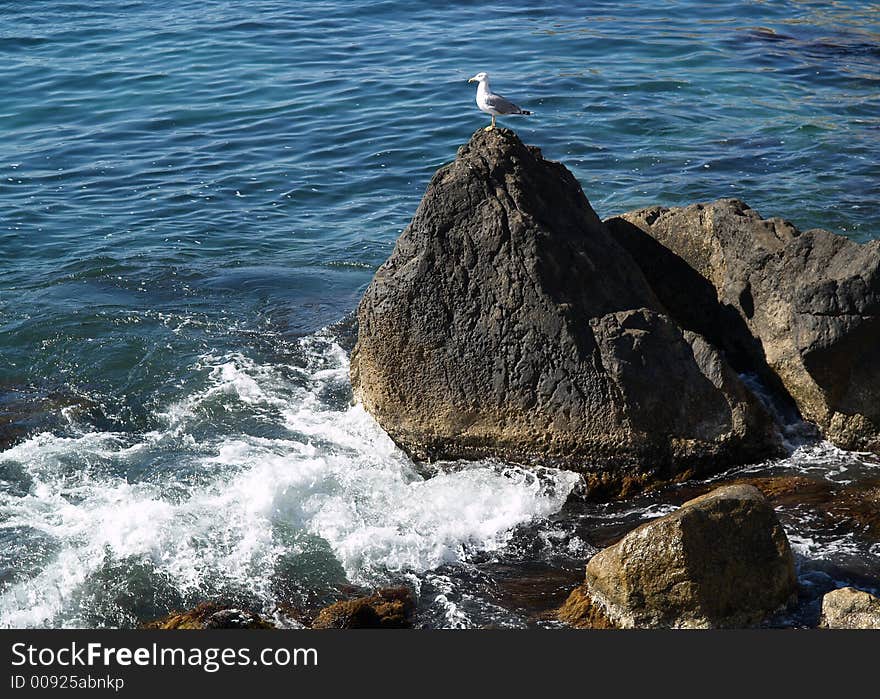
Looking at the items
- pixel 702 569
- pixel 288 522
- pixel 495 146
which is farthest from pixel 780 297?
pixel 288 522

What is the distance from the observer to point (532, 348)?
8.57m

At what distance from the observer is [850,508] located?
801cm

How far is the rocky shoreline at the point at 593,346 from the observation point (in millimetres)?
8383

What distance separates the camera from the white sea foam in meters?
7.91

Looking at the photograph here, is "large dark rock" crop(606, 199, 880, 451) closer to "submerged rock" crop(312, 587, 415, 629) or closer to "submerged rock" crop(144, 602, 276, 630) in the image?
"submerged rock" crop(312, 587, 415, 629)

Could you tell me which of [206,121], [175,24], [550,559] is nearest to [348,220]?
[206,121]

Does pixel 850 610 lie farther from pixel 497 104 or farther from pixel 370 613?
pixel 497 104

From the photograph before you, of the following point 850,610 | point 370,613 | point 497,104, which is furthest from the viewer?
point 497,104

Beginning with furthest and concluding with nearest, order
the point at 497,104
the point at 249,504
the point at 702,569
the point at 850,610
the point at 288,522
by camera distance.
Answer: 1. the point at 497,104
2. the point at 249,504
3. the point at 288,522
4. the point at 702,569
5. the point at 850,610

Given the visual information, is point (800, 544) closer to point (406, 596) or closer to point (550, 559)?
point (550, 559)

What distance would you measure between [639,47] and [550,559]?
1668 centimetres

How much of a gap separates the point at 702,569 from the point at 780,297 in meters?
3.09

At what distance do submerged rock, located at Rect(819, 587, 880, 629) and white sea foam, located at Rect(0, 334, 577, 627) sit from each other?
7.22 feet

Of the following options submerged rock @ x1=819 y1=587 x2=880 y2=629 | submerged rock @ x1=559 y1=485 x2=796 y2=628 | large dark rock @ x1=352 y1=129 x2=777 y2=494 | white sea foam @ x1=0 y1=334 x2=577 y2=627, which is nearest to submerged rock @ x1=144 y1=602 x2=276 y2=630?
white sea foam @ x1=0 y1=334 x2=577 y2=627
